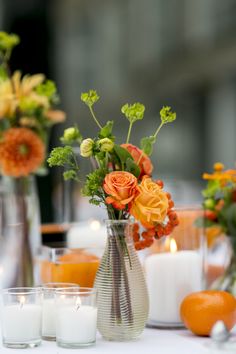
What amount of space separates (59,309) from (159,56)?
8634 mm

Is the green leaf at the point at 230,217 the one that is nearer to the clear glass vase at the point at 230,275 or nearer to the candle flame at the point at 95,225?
the clear glass vase at the point at 230,275

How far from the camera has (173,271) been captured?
1408 millimetres

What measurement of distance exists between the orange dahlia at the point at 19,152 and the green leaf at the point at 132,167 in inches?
22.3

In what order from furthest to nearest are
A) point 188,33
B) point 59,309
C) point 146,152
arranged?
point 188,33, point 146,152, point 59,309

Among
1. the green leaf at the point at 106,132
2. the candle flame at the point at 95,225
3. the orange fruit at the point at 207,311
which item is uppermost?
the green leaf at the point at 106,132

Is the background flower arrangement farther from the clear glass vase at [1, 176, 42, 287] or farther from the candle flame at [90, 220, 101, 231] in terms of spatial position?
the candle flame at [90, 220, 101, 231]

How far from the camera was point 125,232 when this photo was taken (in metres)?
1.26

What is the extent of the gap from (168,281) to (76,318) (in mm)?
264

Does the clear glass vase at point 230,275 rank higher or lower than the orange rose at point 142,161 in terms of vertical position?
lower

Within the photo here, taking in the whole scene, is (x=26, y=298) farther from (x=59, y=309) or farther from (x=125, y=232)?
(x=125, y=232)

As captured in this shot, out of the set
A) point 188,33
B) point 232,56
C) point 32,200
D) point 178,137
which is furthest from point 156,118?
point 32,200

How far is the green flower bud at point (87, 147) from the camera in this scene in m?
1.24

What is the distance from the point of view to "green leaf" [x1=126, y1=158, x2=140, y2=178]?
4.12 feet

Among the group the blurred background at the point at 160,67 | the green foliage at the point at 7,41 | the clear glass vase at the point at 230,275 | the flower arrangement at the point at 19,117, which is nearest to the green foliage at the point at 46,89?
the flower arrangement at the point at 19,117
